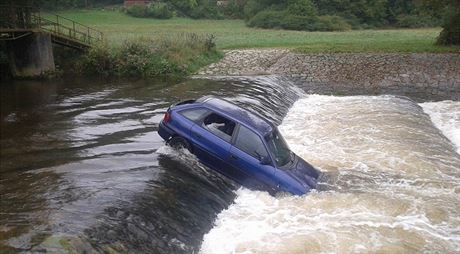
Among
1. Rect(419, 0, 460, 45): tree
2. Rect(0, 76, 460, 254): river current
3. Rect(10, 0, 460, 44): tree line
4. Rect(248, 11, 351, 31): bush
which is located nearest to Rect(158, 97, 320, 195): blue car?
Rect(0, 76, 460, 254): river current

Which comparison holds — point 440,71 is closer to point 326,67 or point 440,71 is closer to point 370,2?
point 326,67

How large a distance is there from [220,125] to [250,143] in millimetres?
890

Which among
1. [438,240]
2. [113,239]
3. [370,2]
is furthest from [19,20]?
[370,2]

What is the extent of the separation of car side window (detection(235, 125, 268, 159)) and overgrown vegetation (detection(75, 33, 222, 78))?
1656cm

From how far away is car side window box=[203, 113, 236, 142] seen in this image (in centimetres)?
1111

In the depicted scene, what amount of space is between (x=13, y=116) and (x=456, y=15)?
3069 centimetres

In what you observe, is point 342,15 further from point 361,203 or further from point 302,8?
point 361,203

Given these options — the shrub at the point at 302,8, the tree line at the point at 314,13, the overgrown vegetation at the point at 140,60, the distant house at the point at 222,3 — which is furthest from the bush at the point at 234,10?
the overgrown vegetation at the point at 140,60

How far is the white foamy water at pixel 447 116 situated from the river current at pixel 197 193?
24 cm

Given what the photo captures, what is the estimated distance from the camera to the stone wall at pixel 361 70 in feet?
87.1

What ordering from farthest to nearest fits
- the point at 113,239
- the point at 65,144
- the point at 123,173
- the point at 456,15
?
1. the point at 456,15
2. the point at 65,144
3. the point at 123,173
4. the point at 113,239

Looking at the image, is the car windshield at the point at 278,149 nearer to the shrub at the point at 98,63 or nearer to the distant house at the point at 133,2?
the shrub at the point at 98,63

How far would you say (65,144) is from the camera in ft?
42.5

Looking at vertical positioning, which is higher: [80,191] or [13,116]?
[80,191]
